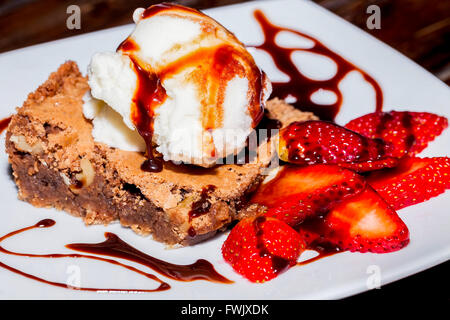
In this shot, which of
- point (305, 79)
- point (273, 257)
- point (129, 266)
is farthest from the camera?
point (305, 79)

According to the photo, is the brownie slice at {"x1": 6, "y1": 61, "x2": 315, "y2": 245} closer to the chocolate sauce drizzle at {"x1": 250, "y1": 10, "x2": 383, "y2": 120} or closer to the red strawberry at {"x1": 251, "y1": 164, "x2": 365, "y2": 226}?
the red strawberry at {"x1": 251, "y1": 164, "x2": 365, "y2": 226}

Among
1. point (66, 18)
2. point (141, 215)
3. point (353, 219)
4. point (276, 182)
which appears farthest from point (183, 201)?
point (66, 18)

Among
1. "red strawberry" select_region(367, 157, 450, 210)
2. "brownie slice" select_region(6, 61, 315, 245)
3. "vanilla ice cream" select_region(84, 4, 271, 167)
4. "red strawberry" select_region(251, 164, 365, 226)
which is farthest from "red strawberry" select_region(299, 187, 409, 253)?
"vanilla ice cream" select_region(84, 4, 271, 167)

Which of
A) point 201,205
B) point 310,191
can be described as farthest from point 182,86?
point 310,191

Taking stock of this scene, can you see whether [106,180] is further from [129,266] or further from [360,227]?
[360,227]

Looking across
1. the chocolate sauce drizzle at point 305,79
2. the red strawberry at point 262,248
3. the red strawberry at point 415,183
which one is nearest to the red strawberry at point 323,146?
the red strawberry at point 415,183
